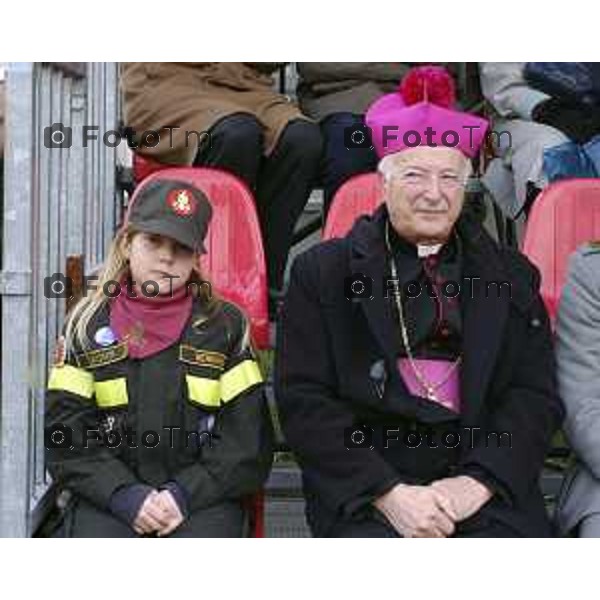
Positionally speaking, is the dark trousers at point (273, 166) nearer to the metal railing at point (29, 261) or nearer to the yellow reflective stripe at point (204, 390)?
the metal railing at point (29, 261)

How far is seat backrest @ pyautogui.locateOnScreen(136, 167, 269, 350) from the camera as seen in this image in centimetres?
314

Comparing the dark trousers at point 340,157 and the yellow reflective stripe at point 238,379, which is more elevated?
the dark trousers at point 340,157

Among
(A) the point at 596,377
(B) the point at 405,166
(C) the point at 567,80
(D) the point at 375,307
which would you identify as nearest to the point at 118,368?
(D) the point at 375,307

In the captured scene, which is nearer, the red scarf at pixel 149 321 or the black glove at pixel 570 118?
the red scarf at pixel 149 321

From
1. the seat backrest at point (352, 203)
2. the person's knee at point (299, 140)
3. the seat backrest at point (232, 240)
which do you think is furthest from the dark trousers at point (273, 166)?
the seat backrest at point (352, 203)

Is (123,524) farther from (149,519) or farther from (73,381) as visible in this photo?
(73,381)

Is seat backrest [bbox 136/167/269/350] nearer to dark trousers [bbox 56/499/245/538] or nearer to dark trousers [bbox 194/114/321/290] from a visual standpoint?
dark trousers [bbox 194/114/321/290]

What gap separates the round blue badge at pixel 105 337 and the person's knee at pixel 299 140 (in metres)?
1.07

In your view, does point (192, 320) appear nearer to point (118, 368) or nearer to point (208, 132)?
point (118, 368)

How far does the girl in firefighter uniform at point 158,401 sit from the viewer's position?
8.30 ft

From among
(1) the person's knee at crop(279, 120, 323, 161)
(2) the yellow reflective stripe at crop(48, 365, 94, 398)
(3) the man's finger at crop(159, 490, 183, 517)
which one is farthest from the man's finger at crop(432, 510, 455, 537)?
(1) the person's knee at crop(279, 120, 323, 161)

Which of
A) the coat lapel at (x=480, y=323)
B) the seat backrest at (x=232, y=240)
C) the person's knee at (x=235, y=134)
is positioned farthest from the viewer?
the person's knee at (x=235, y=134)

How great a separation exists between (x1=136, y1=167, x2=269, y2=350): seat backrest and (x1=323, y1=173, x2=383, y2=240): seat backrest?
0.61 feet

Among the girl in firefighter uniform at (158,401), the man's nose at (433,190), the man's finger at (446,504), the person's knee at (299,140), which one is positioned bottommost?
the man's finger at (446,504)
